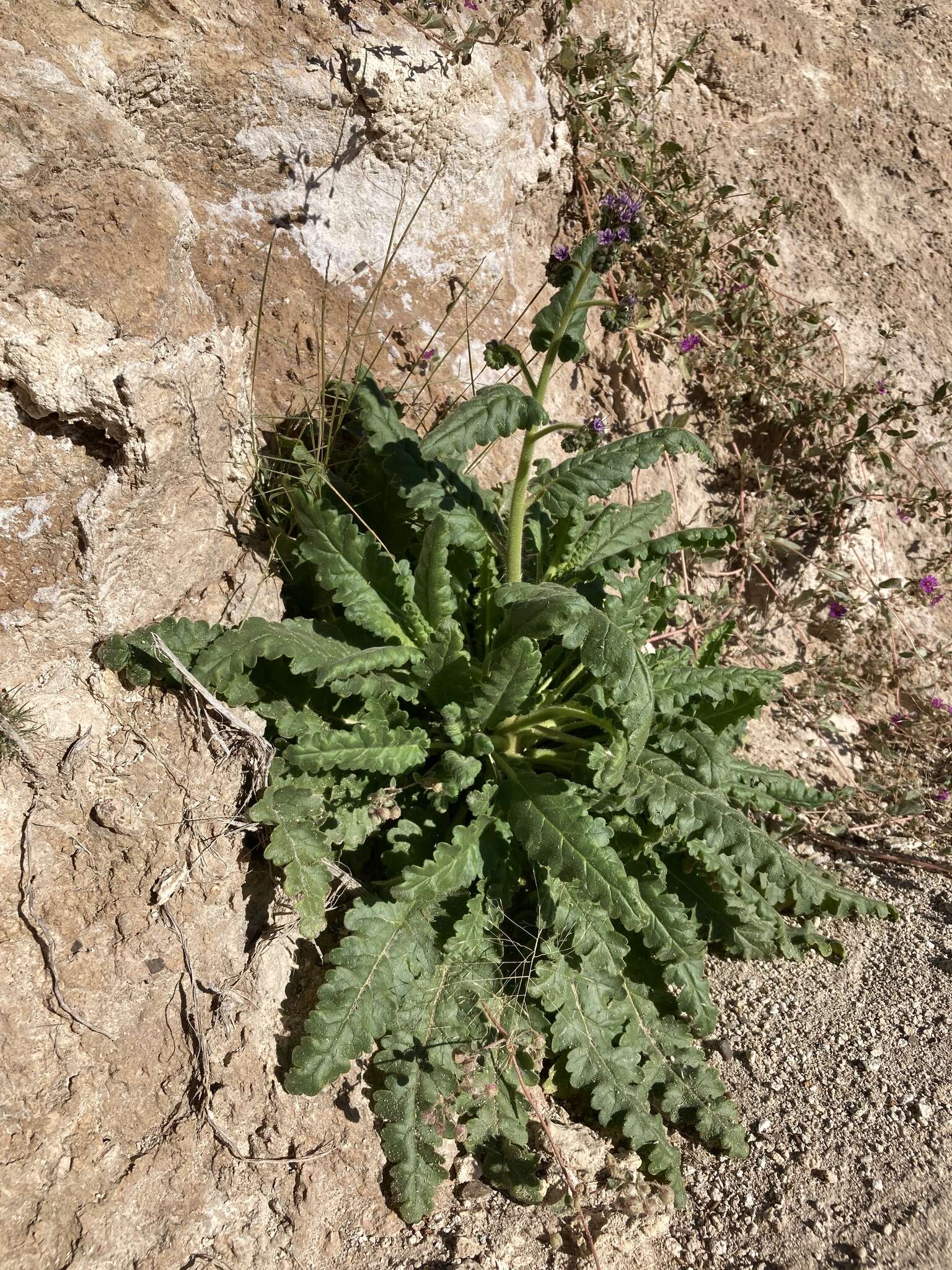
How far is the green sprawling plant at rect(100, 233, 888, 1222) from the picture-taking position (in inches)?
110

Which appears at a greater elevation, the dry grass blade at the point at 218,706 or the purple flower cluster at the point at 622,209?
the purple flower cluster at the point at 622,209

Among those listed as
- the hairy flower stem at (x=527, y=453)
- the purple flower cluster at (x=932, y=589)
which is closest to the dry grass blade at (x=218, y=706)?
the hairy flower stem at (x=527, y=453)

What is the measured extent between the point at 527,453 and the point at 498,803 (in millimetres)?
1174

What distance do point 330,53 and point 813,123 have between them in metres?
3.60

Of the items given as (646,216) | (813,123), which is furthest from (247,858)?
(813,123)

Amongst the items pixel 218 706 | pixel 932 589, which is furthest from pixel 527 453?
pixel 932 589

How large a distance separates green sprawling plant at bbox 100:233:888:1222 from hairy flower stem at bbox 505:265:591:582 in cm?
1

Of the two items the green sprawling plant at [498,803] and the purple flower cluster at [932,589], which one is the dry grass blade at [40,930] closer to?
the green sprawling plant at [498,803]

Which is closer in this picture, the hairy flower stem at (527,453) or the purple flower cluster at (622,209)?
the hairy flower stem at (527,453)

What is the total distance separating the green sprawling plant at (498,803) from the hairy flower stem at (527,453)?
1 centimetres

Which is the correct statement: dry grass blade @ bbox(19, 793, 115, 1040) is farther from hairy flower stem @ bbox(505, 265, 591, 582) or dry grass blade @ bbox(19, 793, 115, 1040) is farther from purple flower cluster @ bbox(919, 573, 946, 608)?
purple flower cluster @ bbox(919, 573, 946, 608)

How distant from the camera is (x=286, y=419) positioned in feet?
11.9

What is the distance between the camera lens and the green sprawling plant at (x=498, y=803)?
9.18ft

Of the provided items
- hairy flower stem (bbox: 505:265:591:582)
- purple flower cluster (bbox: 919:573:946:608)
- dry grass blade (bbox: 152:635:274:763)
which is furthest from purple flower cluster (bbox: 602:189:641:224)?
purple flower cluster (bbox: 919:573:946:608)
